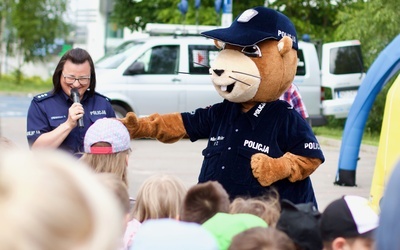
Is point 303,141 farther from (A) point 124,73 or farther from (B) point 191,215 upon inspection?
(A) point 124,73

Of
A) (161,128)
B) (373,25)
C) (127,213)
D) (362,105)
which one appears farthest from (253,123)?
(373,25)

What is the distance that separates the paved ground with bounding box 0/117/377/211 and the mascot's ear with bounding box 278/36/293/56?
467 cm

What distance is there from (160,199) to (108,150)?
0.77 meters

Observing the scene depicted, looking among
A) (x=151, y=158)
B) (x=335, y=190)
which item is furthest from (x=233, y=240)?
(x=151, y=158)

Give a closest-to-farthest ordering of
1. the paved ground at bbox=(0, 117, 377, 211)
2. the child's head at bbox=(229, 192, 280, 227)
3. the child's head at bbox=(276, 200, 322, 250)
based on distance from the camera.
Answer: the child's head at bbox=(276, 200, 322, 250), the child's head at bbox=(229, 192, 280, 227), the paved ground at bbox=(0, 117, 377, 211)

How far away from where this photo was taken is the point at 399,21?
1759cm

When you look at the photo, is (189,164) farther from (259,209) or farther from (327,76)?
(259,209)

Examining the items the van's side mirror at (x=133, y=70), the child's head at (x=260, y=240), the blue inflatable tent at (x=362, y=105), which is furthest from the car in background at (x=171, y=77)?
the child's head at (x=260, y=240)

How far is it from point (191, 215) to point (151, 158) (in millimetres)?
A: 10690

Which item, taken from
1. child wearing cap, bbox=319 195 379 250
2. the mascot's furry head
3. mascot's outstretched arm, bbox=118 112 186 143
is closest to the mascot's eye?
the mascot's furry head

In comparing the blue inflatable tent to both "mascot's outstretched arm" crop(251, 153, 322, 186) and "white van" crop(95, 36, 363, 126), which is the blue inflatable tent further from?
"white van" crop(95, 36, 363, 126)

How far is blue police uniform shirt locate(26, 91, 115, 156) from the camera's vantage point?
5289 millimetres

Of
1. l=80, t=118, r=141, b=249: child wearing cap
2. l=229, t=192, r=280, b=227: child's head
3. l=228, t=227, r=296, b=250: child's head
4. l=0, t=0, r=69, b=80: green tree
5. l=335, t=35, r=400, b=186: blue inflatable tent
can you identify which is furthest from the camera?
l=0, t=0, r=69, b=80: green tree

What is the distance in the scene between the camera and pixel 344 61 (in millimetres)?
17672
